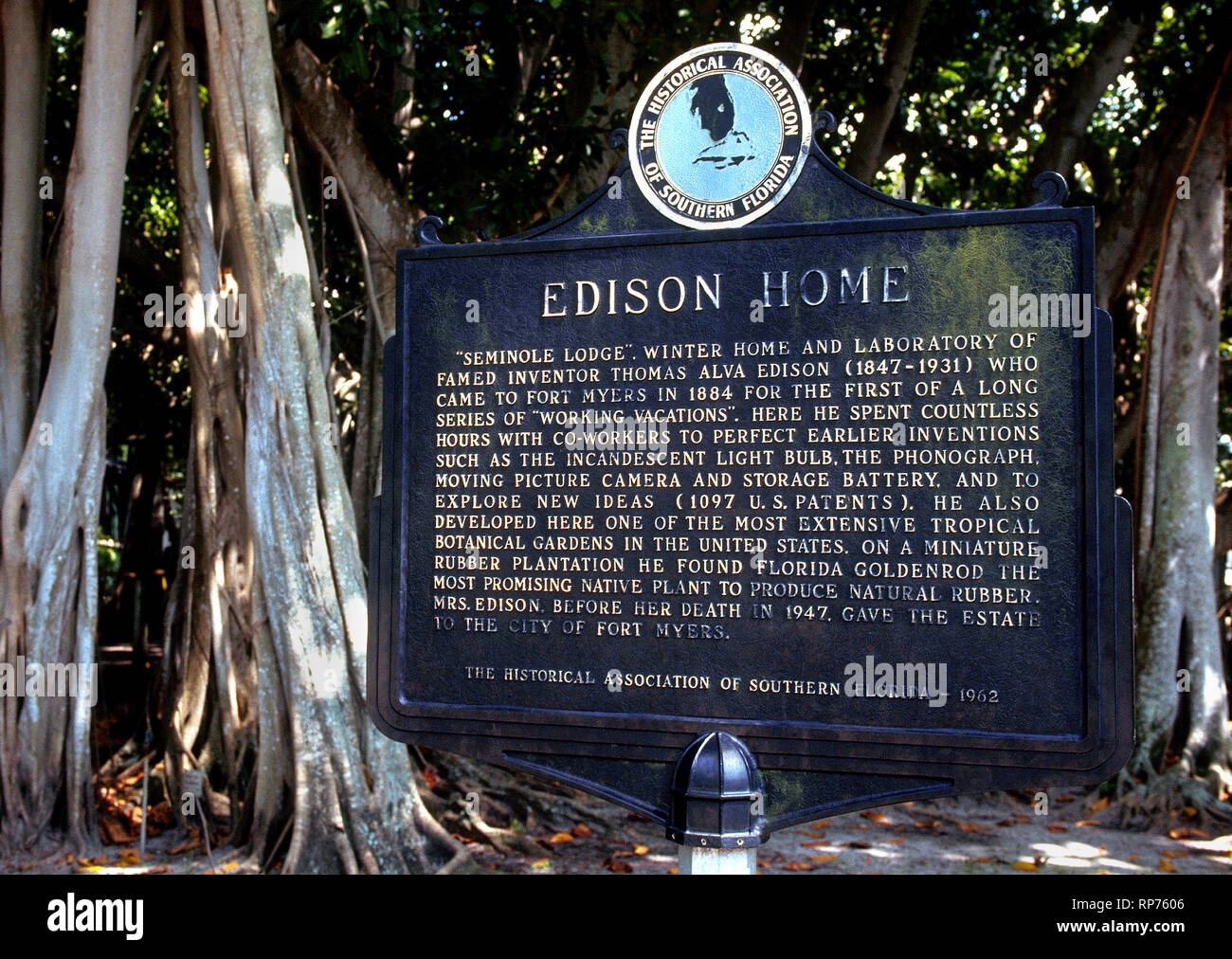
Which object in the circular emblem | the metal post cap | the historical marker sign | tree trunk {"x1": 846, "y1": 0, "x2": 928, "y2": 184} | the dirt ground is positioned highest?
tree trunk {"x1": 846, "y1": 0, "x2": 928, "y2": 184}

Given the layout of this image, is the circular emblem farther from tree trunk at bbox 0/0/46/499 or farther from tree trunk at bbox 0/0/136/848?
tree trunk at bbox 0/0/46/499

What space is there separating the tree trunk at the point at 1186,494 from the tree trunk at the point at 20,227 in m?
6.74

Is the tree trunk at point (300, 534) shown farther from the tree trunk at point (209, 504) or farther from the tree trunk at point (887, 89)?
the tree trunk at point (887, 89)

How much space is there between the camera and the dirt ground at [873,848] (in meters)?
5.56

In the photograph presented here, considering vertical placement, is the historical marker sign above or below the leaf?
above

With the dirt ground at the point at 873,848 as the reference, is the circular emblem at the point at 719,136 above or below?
above

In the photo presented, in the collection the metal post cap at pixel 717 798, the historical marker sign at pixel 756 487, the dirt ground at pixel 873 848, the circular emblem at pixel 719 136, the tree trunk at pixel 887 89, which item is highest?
the tree trunk at pixel 887 89

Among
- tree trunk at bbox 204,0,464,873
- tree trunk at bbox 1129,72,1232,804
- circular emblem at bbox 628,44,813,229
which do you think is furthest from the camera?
tree trunk at bbox 1129,72,1232,804

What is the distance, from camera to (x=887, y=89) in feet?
26.4

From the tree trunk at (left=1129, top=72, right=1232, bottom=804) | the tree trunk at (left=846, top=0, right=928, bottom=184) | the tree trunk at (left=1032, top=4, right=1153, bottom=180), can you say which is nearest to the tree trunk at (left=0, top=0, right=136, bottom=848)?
the tree trunk at (left=846, top=0, right=928, bottom=184)

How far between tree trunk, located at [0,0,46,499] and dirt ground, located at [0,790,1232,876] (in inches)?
89.6

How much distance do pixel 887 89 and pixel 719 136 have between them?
17.6 ft

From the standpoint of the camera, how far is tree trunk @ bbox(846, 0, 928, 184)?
7965 mm

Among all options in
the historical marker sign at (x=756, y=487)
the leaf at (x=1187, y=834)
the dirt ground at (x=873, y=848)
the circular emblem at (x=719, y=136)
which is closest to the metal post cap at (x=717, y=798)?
the historical marker sign at (x=756, y=487)
